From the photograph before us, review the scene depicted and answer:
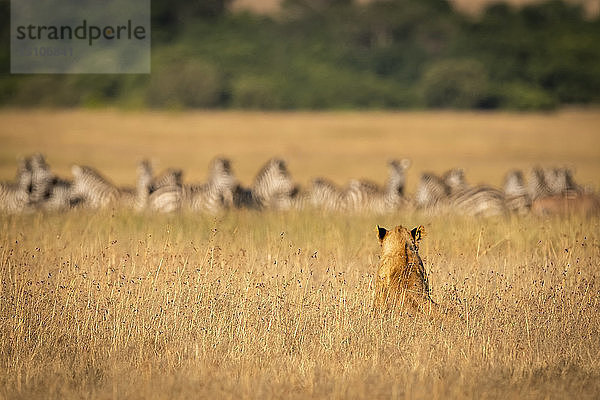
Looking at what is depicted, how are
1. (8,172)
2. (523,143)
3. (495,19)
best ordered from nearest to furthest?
(8,172), (523,143), (495,19)

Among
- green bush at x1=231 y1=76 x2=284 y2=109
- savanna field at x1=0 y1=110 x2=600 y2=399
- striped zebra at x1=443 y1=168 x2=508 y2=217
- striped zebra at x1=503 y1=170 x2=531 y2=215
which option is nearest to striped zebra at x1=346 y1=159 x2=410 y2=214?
striped zebra at x1=443 y1=168 x2=508 y2=217

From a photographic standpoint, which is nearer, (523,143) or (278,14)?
(523,143)

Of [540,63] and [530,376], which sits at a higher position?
[540,63]

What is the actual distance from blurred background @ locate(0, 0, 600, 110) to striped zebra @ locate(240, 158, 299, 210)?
3348 centimetres

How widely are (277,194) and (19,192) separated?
4.85m

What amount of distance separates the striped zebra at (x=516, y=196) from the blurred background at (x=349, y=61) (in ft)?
106

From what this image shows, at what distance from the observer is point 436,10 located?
59938 mm

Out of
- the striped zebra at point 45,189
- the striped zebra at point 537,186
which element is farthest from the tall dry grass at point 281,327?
the striped zebra at point 537,186

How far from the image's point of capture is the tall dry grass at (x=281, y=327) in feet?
19.3

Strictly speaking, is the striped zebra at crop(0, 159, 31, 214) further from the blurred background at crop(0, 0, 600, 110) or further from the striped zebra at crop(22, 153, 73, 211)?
the blurred background at crop(0, 0, 600, 110)

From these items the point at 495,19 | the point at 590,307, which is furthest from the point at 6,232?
the point at 495,19

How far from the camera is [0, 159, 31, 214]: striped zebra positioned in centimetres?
1602

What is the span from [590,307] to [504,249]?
3013 millimetres

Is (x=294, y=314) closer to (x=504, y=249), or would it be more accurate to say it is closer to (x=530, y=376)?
(x=530, y=376)
